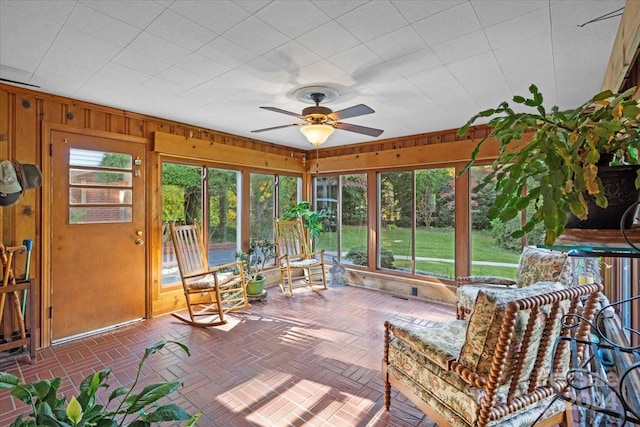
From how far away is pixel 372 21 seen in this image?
6.04 ft

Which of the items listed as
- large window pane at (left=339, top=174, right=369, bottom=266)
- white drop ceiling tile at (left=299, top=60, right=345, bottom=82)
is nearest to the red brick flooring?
large window pane at (left=339, top=174, right=369, bottom=266)

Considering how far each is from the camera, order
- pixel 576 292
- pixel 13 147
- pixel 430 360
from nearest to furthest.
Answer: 1. pixel 576 292
2. pixel 430 360
3. pixel 13 147

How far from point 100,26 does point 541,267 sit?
12.5ft

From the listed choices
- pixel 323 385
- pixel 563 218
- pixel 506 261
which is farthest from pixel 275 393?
pixel 506 261

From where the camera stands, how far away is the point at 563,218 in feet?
2.50

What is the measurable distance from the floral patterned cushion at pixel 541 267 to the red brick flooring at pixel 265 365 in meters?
1.20

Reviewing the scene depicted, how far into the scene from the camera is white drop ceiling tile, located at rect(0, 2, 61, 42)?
1789 mm

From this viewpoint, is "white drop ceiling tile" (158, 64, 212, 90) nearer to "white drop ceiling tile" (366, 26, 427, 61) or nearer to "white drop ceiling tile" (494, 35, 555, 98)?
"white drop ceiling tile" (366, 26, 427, 61)

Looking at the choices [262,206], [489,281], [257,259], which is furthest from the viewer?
[262,206]

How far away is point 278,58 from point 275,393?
247cm

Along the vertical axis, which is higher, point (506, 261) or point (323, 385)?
point (506, 261)

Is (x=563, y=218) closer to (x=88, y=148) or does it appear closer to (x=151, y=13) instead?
(x=151, y=13)

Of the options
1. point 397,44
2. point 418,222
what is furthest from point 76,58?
point 418,222

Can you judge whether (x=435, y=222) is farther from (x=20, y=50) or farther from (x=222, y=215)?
(x=20, y=50)
